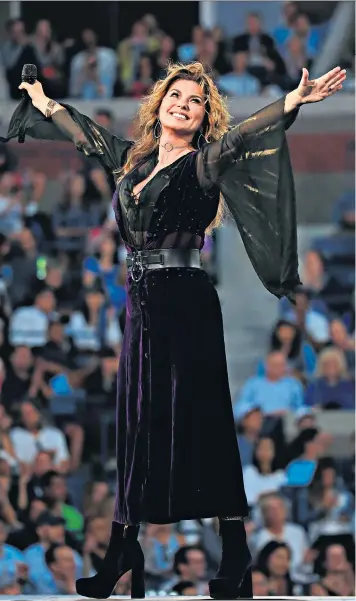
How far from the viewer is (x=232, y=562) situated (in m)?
4.37

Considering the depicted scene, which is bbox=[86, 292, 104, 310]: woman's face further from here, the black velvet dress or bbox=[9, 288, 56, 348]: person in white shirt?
the black velvet dress

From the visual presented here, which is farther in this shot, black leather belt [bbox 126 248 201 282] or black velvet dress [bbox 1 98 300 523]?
black leather belt [bbox 126 248 201 282]

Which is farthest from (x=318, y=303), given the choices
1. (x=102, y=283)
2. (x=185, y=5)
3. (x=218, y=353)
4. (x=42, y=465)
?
(x=218, y=353)

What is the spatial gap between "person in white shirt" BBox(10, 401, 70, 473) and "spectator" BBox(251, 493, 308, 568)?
1.40m

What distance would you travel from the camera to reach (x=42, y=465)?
8906 millimetres

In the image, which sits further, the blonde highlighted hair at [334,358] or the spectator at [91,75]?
the spectator at [91,75]

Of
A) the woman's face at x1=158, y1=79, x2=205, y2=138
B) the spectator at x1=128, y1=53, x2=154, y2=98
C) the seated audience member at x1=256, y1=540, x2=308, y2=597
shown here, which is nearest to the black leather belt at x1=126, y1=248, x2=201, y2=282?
the woman's face at x1=158, y1=79, x2=205, y2=138

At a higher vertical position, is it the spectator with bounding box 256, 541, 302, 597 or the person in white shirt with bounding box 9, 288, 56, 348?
the person in white shirt with bounding box 9, 288, 56, 348

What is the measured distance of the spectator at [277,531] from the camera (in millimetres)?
8625

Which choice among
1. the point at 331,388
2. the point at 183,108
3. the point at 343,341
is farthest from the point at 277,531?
the point at 183,108

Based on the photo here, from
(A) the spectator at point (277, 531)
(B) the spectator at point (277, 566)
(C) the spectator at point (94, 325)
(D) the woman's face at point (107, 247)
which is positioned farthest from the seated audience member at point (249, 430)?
(D) the woman's face at point (107, 247)

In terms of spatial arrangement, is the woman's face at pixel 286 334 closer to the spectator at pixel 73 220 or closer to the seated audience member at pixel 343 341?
the seated audience member at pixel 343 341

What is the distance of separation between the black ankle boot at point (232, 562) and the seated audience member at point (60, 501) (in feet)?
14.2

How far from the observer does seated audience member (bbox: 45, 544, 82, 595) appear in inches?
323
